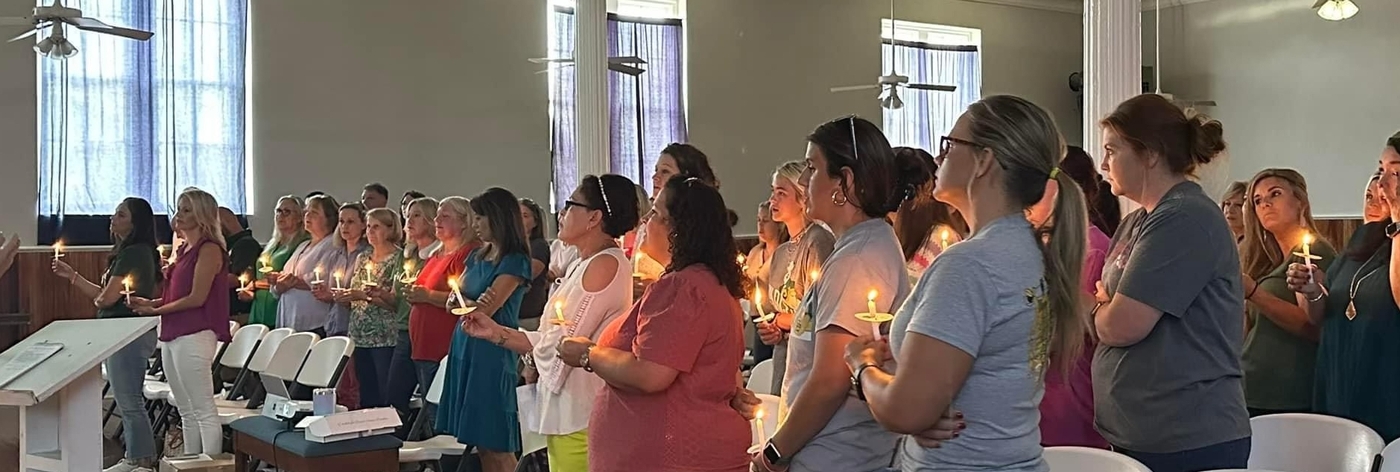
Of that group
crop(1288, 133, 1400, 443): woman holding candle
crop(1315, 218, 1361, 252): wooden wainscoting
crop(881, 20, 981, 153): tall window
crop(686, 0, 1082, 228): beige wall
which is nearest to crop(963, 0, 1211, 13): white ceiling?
crop(686, 0, 1082, 228): beige wall

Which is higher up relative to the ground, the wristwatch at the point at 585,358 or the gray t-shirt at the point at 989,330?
the gray t-shirt at the point at 989,330

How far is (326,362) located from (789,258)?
2691mm

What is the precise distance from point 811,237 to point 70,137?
7.70m

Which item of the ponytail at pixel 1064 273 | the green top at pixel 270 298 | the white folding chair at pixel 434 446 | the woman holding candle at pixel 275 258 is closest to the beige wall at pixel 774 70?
the woman holding candle at pixel 275 258

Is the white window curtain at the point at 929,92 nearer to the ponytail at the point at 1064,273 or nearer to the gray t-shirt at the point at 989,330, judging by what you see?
the ponytail at the point at 1064,273

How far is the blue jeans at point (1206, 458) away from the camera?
220 centimetres

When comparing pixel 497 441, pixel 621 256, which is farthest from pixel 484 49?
pixel 621 256

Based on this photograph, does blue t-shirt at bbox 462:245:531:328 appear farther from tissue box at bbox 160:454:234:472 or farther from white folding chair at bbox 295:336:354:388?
tissue box at bbox 160:454:234:472

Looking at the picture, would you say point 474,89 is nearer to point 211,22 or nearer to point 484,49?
point 484,49

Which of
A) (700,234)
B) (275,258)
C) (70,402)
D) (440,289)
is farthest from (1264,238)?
(275,258)

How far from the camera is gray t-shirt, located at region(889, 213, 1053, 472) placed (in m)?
1.64

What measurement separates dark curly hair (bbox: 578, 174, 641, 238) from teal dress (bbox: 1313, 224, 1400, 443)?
1.91m

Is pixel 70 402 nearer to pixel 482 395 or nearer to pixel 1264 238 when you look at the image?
pixel 482 395

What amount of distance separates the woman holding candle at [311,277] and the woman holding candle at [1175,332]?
482cm
